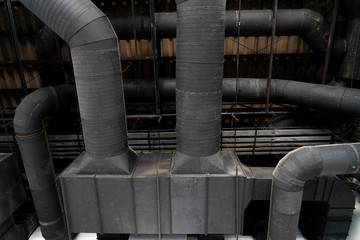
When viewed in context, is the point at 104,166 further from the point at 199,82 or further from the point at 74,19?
the point at 74,19

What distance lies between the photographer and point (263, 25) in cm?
721

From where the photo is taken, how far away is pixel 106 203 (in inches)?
229

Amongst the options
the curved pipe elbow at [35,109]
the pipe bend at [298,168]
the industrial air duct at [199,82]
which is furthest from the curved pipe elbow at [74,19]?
the pipe bend at [298,168]

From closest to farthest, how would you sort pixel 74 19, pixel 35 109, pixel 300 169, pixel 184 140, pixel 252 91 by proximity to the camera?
pixel 74 19 → pixel 300 169 → pixel 184 140 → pixel 35 109 → pixel 252 91

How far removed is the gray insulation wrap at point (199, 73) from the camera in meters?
4.72

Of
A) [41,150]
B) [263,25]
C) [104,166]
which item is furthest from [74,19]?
[263,25]

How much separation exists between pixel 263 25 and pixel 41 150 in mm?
7644

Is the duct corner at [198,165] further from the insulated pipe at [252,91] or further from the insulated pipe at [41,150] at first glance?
the insulated pipe at [41,150]

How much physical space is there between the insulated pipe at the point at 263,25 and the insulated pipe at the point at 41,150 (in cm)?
283

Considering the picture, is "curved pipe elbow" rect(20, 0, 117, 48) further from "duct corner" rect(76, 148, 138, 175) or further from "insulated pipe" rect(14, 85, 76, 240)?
"duct corner" rect(76, 148, 138, 175)

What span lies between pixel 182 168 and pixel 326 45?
6259 mm

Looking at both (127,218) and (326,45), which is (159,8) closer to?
(326,45)

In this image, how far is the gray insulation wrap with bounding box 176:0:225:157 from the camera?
4.72 m

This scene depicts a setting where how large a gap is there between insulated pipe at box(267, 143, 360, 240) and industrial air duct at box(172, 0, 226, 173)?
4.85 feet
